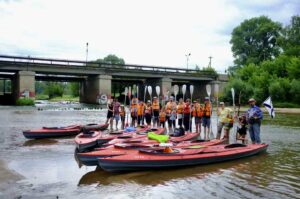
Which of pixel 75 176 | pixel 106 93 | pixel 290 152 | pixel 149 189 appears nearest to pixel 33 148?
pixel 75 176

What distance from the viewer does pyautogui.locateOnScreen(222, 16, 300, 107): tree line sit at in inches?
1762

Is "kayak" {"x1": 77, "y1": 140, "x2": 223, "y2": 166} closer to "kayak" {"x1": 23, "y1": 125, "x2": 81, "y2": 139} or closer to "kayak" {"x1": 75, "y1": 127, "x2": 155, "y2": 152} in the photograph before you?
"kayak" {"x1": 75, "y1": 127, "x2": 155, "y2": 152}

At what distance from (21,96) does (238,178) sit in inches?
1363

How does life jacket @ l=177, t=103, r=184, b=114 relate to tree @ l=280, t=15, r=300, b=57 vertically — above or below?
below

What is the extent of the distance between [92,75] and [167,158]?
126 feet

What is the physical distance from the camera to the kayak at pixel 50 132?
14.4 m

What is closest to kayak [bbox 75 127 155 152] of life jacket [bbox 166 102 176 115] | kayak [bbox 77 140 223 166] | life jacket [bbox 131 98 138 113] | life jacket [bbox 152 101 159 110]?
kayak [bbox 77 140 223 166]

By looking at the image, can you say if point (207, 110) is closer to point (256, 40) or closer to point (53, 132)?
point (53, 132)

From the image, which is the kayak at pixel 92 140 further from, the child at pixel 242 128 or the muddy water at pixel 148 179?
the child at pixel 242 128

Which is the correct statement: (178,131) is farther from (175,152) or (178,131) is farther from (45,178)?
(45,178)

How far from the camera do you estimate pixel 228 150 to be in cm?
1080

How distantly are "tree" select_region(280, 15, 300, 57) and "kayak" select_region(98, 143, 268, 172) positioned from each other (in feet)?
166

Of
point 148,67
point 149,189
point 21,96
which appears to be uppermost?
point 148,67

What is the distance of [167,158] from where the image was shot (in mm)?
9398
